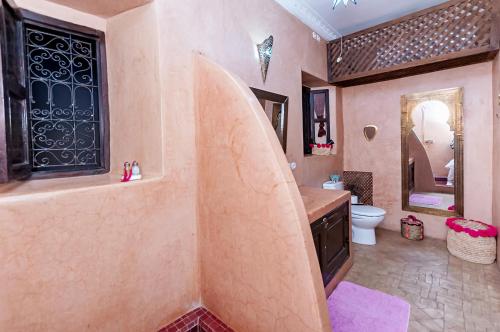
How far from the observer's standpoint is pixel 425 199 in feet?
10.6

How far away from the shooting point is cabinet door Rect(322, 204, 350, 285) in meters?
2.03

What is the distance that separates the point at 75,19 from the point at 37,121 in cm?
71

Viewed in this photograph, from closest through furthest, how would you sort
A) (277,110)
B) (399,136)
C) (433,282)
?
(433,282)
(277,110)
(399,136)

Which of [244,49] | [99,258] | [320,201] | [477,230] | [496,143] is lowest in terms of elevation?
[477,230]

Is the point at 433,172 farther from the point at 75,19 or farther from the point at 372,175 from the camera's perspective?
the point at 75,19

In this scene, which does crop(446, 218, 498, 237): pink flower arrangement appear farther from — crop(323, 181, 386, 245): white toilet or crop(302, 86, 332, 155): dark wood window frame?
crop(302, 86, 332, 155): dark wood window frame

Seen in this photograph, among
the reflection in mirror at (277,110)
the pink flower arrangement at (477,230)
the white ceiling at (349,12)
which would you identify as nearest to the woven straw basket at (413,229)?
the pink flower arrangement at (477,230)

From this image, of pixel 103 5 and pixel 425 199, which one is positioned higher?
pixel 103 5

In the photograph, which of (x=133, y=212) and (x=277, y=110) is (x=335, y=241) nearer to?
(x=277, y=110)

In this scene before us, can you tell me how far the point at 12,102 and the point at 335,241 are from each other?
2436 mm

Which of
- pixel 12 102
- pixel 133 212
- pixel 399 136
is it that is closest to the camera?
pixel 12 102

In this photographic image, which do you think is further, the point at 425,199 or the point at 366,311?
the point at 425,199

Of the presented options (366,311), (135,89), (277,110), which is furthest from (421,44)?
(135,89)

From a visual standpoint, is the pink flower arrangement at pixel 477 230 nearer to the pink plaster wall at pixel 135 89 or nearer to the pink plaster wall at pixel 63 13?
the pink plaster wall at pixel 135 89
